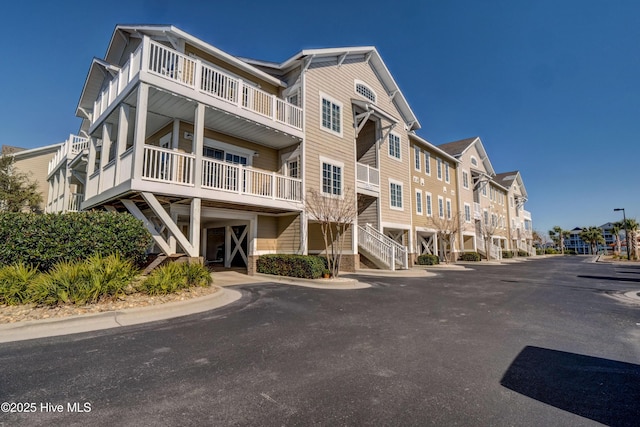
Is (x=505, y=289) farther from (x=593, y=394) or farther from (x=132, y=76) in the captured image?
(x=132, y=76)

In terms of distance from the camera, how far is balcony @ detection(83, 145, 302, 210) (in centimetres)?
884

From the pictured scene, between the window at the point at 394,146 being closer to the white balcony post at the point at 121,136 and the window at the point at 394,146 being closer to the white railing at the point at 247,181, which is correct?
the white railing at the point at 247,181

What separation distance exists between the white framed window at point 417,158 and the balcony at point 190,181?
13.1 meters

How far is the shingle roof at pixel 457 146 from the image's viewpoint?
2956 centimetres

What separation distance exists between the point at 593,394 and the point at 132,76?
1246 centimetres

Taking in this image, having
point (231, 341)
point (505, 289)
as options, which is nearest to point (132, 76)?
point (231, 341)

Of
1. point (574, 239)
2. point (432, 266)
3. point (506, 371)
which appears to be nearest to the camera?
point (506, 371)

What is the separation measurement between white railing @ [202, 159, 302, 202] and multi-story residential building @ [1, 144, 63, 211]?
20.7 meters

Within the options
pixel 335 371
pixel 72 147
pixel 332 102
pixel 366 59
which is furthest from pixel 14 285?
pixel 366 59

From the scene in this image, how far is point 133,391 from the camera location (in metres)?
3.11

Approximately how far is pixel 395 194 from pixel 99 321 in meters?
17.4

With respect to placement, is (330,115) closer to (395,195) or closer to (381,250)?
(395,195)

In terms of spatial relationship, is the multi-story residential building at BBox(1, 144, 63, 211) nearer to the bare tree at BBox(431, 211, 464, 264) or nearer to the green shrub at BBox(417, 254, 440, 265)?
the green shrub at BBox(417, 254, 440, 265)

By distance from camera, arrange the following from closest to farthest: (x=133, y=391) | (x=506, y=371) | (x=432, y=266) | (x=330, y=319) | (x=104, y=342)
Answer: (x=133, y=391) < (x=506, y=371) < (x=104, y=342) < (x=330, y=319) < (x=432, y=266)
